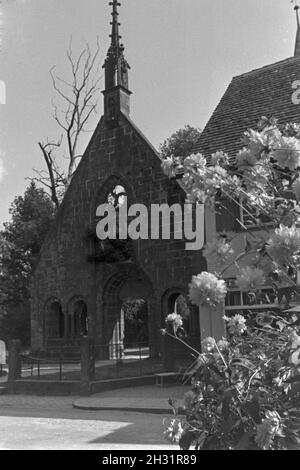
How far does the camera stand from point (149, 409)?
1173 centimetres

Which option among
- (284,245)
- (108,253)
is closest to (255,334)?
(284,245)

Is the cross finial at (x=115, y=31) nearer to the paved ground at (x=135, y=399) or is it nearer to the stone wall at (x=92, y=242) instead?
the stone wall at (x=92, y=242)

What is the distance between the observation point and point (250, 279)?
10.6ft

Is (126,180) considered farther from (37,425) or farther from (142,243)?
(37,425)

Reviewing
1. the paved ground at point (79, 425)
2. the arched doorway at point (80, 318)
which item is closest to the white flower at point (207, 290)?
the paved ground at point (79, 425)

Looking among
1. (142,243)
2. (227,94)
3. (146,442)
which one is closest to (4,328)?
(142,243)

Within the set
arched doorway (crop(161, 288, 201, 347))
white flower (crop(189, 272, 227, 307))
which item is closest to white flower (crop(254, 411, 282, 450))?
white flower (crop(189, 272, 227, 307))

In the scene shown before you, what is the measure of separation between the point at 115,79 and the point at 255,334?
2053 centimetres

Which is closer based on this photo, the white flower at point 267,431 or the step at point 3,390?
the white flower at point 267,431

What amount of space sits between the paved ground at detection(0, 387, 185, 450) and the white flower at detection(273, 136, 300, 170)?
507 cm

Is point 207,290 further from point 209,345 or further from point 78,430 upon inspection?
point 78,430

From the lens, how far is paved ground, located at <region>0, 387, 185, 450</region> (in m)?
7.85

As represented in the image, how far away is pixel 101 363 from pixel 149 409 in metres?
9.62

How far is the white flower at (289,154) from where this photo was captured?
11.1 feet
